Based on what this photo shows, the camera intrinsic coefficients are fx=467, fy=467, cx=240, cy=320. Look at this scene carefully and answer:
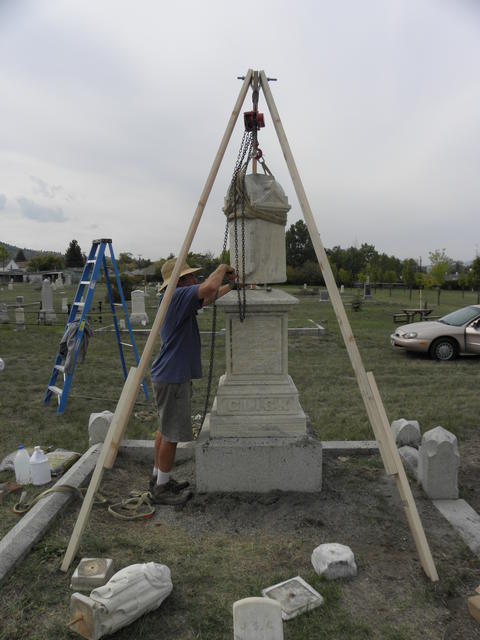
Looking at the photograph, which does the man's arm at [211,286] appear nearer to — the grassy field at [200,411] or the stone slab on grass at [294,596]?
the grassy field at [200,411]

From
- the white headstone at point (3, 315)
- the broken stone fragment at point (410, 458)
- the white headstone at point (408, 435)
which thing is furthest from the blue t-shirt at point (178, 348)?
the white headstone at point (3, 315)

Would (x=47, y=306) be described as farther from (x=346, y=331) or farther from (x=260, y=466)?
(x=346, y=331)

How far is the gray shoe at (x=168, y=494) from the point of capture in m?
3.71

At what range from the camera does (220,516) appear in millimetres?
3529

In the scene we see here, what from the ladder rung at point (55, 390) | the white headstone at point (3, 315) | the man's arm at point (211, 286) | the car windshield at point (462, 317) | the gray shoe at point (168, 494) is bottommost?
the gray shoe at point (168, 494)

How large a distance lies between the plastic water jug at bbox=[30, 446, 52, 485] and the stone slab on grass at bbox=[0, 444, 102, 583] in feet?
0.66

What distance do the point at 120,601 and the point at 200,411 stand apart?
414 cm

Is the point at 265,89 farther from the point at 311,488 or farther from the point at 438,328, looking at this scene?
the point at 438,328

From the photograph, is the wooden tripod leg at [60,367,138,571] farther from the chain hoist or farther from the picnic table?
the picnic table

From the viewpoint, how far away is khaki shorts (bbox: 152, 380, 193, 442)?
376 cm

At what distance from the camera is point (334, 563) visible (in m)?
2.72

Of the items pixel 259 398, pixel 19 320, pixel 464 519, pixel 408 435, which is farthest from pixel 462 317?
pixel 19 320

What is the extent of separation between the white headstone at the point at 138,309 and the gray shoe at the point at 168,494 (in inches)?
540

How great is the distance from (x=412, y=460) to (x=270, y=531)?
1.72m
